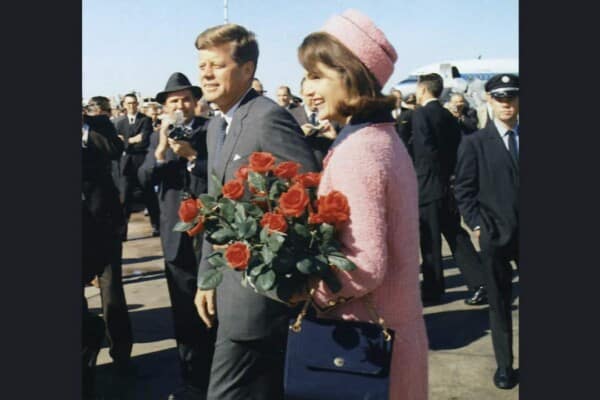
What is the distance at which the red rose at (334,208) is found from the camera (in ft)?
5.94

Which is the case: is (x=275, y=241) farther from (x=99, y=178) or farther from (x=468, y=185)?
(x=99, y=178)

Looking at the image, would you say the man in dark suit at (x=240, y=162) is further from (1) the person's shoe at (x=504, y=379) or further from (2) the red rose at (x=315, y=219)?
(1) the person's shoe at (x=504, y=379)

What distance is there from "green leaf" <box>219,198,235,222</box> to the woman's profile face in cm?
42

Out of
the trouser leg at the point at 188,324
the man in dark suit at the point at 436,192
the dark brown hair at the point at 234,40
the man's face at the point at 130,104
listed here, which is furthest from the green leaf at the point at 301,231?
the man's face at the point at 130,104

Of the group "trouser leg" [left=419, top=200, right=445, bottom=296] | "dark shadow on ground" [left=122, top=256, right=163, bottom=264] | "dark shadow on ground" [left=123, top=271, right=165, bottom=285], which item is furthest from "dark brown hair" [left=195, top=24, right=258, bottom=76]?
"dark shadow on ground" [left=122, top=256, right=163, bottom=264]

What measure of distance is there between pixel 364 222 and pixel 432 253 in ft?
16.0

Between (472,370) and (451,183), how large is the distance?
8.16 ft

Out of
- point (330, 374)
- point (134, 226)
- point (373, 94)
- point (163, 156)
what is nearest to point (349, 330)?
point (330, 374)

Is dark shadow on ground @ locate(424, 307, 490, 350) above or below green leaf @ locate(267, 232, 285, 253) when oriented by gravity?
below

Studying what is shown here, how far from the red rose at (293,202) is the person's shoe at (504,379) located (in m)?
3.08

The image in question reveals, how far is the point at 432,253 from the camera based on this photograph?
6582 mm

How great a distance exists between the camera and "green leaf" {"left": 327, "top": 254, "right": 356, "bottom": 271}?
1.81 meters

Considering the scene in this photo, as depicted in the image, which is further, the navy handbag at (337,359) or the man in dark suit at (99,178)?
the man in dark suit at (99,178)

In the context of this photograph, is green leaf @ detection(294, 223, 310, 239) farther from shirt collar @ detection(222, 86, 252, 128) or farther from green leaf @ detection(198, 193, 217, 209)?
shirt collar @ detection(222, 86, 252, 128)
